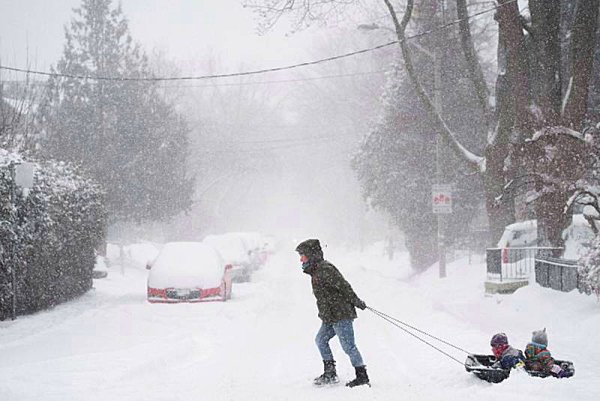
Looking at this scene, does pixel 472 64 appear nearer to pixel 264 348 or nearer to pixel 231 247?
pixel 264 348

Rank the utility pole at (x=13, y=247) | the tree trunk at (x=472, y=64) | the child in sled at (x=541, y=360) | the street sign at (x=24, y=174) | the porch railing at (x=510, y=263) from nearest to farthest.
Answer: the child in sled at (x=541, y=360) < the utility pole at (x=13, y=247) < the street sign at (x=24, y=174) < the porch railing at (x=510, y=263) < the tree trunk at (x=472, y=64)

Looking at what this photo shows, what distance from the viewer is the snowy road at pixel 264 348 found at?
8.22 metres

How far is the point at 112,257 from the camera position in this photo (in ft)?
120

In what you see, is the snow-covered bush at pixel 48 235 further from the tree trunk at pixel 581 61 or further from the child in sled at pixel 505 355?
the tree trunk at pixel 581 61

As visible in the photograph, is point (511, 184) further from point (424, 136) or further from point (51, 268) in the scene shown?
point (51, 268)

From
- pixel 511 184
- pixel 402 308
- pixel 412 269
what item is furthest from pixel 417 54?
pixel 402 308

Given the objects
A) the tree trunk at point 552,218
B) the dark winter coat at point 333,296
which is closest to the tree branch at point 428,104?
the tree trunk at point 552,218

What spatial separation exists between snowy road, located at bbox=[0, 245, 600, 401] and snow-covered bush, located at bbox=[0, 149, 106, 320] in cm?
55

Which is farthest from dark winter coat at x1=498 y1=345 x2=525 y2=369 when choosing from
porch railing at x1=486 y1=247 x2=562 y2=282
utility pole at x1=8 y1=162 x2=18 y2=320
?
utility pole at x1=8 y1=162 x2=18 y2=320

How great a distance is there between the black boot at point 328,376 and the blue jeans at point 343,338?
74 millimetres

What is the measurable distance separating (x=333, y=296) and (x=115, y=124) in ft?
98.8

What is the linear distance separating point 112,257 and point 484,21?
68.5 ft

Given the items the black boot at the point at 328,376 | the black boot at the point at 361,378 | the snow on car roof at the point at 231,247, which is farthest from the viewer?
the snow on car roof at the point at 231,247

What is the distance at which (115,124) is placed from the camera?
1463 inches
